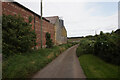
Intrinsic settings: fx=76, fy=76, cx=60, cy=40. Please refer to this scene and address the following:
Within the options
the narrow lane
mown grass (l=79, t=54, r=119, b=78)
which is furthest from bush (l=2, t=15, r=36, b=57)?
mown grass (l=79, t=54, r=119, b=78)

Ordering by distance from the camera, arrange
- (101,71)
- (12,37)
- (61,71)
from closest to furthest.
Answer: (101,71) < (61,71) < (12,37)

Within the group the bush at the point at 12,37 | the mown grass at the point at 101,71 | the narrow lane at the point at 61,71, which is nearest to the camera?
the mown grass at the point at 101,71

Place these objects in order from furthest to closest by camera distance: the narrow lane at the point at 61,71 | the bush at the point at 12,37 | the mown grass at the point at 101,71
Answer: the bush at the point at 12,37 < the narrow lane at the point at 61,71 < the mown grass at the point at 101,71

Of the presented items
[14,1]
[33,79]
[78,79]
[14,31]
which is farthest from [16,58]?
[14,1]

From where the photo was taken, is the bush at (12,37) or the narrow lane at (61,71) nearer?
the narrow lane at (61,71)

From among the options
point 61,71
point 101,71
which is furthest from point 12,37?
point 101,71

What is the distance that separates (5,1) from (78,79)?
35.7 feet

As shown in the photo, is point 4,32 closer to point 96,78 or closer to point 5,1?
point 5,1

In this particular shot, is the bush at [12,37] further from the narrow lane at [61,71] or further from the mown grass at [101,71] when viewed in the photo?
the mown grass at [101,71]

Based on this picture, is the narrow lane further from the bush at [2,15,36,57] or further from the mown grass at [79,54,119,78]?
the bush at [2,15,36,57]

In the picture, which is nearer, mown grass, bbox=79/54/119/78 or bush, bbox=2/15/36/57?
mown grass, bbox=79/54/119/78

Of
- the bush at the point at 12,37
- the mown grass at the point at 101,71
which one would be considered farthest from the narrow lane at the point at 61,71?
the bush at the point at 12,37

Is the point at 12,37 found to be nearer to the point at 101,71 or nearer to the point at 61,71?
the point at 61,71

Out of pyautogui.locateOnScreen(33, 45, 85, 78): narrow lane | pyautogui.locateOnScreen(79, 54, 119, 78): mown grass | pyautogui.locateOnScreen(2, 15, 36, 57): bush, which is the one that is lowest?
pyautogui.locateOnScreen(33, 45, 85, 78): narrow lane
